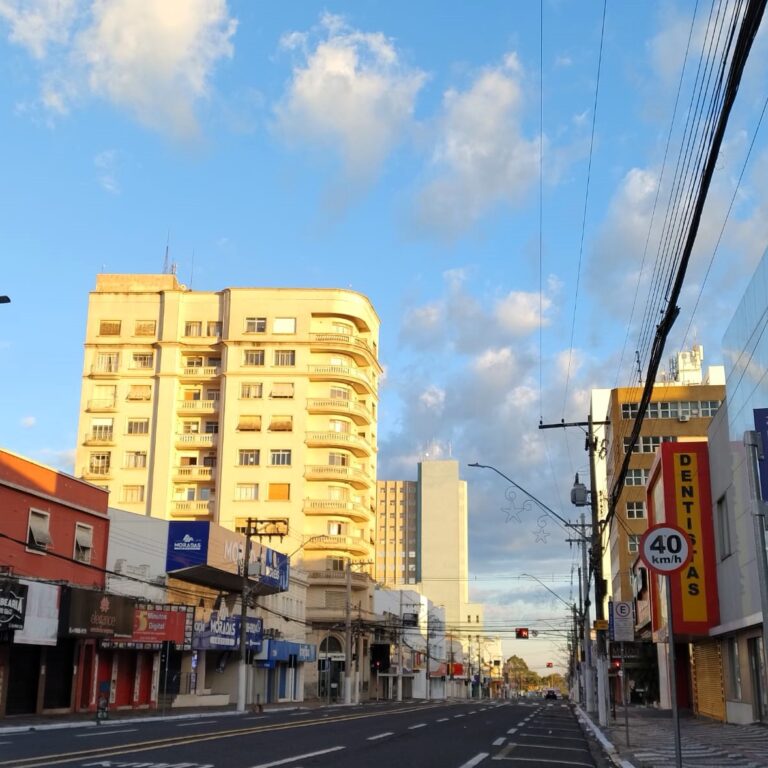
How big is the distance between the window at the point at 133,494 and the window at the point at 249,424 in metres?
9.24

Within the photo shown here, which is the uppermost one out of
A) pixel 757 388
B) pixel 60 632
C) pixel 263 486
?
pixel 263 486

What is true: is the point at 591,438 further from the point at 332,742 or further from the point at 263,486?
the point at 263,486

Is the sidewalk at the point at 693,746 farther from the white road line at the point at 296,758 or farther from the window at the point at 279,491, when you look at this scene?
the window at the point at 279,491

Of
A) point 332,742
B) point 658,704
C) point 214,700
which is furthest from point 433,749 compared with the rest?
point 658,704

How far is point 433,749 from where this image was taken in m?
19.3

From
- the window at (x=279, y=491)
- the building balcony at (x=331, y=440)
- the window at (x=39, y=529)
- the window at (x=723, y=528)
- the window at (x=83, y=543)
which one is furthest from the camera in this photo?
the building balcony at (x=331, y=440)

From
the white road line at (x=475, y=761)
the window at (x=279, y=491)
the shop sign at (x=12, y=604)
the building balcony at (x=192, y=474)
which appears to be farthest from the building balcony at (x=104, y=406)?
the white road line at (x=475, y=761)

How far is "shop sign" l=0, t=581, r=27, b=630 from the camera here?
1175 inches

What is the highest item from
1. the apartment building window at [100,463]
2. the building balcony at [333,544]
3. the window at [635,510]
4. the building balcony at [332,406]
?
the building balcony at [332,406]

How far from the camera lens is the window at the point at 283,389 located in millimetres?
78438

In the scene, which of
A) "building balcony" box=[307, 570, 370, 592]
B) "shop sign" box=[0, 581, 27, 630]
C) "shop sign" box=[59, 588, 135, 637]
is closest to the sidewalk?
"shop sign" box=[0, 581, 27, 630]

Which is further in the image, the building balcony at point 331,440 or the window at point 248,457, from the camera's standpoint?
the window at point 248,457

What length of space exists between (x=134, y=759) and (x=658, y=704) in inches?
1897

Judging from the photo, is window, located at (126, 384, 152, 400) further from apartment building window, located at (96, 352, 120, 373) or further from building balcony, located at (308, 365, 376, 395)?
building balcony, located at (308, 365, 376, 395)
